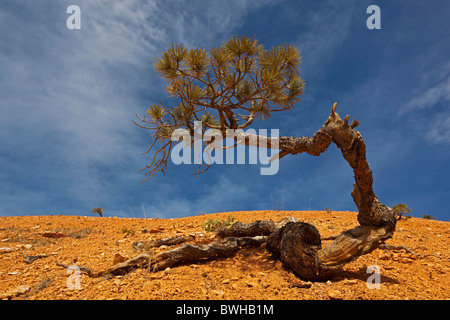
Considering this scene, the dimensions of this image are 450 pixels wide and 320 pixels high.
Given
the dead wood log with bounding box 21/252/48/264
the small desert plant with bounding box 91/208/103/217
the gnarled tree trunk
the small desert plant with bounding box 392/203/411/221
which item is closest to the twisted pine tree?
the gnarled tree trunk

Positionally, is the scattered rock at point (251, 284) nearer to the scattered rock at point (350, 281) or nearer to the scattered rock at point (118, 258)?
the scattered rock at point (350, 281)

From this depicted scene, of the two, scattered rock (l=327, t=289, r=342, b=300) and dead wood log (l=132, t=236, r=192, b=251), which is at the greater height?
dead wood log (l=132, t=236, r=192, b=251)

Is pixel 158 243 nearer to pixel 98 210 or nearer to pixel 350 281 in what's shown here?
pixel 350 281

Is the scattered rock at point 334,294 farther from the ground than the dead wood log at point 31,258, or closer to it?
closer to it

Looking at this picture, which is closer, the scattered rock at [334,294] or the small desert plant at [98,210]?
the scattered rock at [334,294]

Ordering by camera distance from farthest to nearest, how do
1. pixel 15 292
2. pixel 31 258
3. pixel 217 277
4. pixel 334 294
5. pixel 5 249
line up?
pixel 5 249
pixel 31 258
pixel 217 277
pixel 15 292
pixel 334 294

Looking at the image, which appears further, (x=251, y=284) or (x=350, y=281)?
(x=350, y=281)

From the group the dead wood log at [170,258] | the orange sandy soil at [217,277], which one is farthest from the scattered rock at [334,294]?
the dead wood log at [170,258]

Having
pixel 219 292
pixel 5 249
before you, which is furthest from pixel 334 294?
pixel 5 249

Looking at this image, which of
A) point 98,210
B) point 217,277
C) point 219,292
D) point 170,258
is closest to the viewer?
point 219,292

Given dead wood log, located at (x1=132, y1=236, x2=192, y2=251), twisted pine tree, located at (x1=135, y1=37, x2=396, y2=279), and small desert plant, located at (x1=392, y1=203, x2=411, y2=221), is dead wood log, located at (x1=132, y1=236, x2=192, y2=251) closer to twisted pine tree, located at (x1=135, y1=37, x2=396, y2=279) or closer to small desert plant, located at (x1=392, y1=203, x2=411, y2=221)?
twisted pine tree, located at (x1=135, y1=37, x2=396, y2=279)
